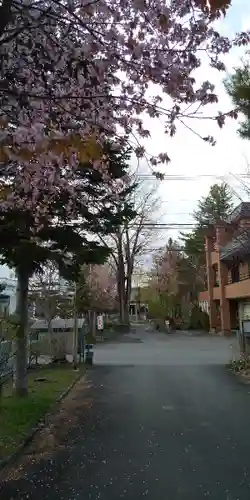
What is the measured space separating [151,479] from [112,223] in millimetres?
7206

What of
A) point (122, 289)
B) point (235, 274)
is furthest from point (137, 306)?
point (235, 274)

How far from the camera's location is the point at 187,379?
15.9 metres

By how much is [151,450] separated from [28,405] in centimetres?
410

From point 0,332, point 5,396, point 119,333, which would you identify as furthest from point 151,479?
point 119,333

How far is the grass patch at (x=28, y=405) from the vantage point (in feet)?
25.6

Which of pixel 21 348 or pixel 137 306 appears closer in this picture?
pixel 21 348

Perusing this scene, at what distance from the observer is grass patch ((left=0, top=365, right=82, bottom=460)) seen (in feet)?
25.6

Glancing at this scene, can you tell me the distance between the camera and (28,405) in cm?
1053

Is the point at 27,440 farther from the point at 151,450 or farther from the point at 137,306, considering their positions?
the point at 137,306

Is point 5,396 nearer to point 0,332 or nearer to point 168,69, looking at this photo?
point 0,332

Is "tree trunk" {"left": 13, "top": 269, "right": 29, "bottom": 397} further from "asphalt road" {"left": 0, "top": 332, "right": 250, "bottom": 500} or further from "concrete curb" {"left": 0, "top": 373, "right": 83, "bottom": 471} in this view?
"asphalt road" {"left": 0, "top": 332, "right": 250, "bottom": 500}

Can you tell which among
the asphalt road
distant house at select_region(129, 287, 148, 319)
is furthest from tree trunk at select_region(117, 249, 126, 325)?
the asphalt road

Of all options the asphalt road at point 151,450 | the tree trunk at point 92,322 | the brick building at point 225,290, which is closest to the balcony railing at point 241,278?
the brick building at point 225,290

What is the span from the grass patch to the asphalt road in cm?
68
